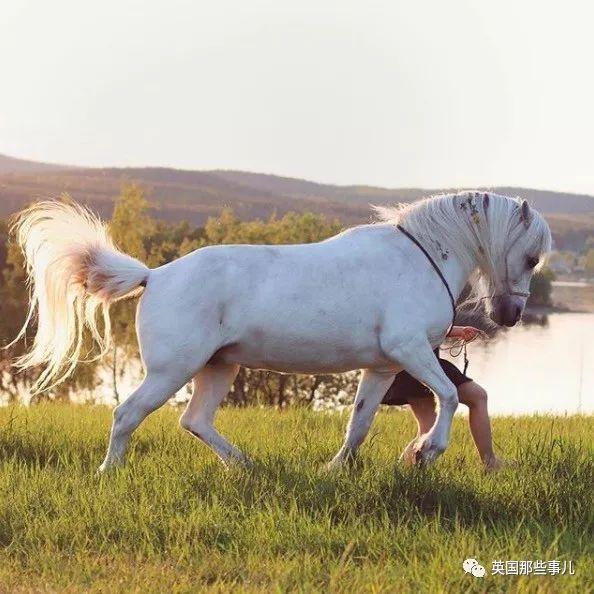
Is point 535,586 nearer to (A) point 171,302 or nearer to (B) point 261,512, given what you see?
(B) point 261,512

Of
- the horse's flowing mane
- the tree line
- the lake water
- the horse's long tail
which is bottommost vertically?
the lake water

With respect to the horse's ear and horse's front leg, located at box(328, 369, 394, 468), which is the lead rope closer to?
horse's front leg, located at box(328, 369, 394, 468)

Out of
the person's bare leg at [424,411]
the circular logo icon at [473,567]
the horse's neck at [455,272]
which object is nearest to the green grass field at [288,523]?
the circular logo icon at [473,567]

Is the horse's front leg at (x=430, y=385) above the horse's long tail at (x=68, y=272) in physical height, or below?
below

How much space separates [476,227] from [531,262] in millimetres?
436

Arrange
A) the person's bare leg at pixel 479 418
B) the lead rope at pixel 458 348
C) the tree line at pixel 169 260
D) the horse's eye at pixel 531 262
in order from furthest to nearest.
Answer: the tree line at pixel 169 260, the lead rope at pixel 458 348, the person's bare leg at pixel 479 418, the horse's eye at pixel 531 262

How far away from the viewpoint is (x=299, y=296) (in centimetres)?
593

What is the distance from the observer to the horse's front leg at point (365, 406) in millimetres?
6328

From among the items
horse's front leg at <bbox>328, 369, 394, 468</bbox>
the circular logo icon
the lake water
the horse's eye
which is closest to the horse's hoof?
horse's front leg at <bbox>328, 369, 394, 468</bbox>

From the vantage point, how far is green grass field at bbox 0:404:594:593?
4297mm

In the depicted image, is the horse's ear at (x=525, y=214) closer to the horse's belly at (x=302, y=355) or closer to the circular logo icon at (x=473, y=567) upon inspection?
the horse's belly at (x=302, y=355)

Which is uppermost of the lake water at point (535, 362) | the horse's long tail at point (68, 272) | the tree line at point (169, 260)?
the horse's long tail at point (68, 272)

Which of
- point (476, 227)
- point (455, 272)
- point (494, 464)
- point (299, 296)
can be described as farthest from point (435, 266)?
point (494, 464)

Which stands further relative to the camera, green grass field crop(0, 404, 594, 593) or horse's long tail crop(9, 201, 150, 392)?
horse's long tail crop(9, 201, 150, 392)
